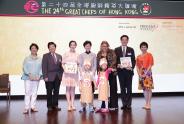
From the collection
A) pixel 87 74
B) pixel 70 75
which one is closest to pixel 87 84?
pixel 87 74

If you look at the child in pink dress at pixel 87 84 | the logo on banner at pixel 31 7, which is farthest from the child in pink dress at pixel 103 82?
the logo on banner at pixel 31 7

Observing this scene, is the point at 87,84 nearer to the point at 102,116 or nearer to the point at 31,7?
the point at 102,116

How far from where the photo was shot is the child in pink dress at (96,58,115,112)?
7.04m

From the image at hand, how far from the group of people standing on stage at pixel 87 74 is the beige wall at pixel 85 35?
237cm

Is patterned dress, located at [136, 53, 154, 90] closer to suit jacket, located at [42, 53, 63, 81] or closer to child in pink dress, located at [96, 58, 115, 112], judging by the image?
child in pink dress, located at [96, 58, 115, 112]

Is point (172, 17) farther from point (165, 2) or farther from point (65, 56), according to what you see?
point (65, 56)

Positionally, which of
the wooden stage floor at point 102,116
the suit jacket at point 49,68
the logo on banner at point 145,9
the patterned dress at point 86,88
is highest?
the logo on banner at point 145,9

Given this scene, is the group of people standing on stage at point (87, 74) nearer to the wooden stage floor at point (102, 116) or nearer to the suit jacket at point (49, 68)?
the suit jacket at point (49, 68)

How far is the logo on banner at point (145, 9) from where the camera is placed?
10055 millimetres

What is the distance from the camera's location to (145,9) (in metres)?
10.1

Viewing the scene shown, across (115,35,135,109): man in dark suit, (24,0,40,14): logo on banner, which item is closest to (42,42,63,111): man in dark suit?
(115,35,135,109): man in dark suit

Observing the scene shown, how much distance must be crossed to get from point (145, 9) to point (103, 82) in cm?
378

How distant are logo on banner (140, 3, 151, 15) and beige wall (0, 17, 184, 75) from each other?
0.75 ft

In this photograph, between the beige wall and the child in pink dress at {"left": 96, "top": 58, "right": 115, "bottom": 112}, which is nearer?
the child in pink dress at {"left": 96, "top": 58, "right": 115, "bottom": 112}
